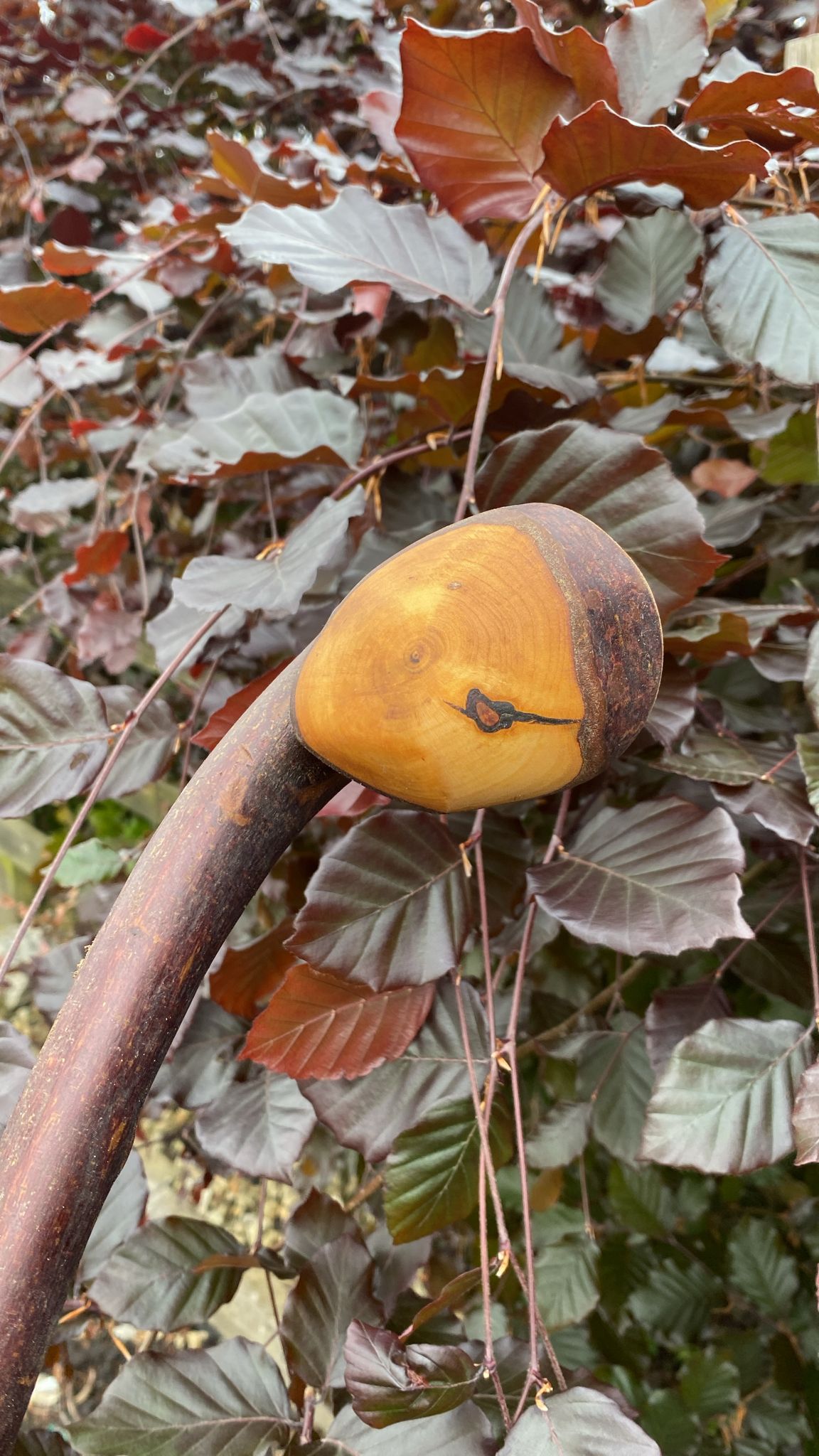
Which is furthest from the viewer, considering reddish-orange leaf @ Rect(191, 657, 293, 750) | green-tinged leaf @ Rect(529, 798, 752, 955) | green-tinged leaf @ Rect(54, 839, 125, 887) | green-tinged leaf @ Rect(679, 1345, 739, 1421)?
green-tinged leaf @ Rect(679, 1345, 739, 1421)

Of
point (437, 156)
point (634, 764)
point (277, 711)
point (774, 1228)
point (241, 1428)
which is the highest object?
point (437, 156)

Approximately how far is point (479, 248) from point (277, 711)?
36cm

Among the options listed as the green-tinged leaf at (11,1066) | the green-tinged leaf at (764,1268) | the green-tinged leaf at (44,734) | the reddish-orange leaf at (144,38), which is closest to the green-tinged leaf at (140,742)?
the green-tinged leaf at (44,734)

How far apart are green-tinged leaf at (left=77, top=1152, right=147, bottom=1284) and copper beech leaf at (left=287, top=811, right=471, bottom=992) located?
215 millimetres

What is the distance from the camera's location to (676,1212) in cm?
86

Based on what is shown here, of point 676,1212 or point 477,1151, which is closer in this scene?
point 477,1151

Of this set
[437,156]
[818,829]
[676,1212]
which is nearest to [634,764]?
[818,829]

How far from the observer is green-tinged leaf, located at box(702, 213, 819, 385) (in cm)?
42

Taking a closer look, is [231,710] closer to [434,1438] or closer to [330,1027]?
[330,1027]

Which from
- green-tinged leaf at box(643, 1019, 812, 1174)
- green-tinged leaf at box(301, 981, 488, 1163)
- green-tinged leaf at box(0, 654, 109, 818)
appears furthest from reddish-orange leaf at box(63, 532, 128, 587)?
green-tinged leaf at box(643, 1019, 812, 1174)

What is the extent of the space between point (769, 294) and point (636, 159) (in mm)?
96

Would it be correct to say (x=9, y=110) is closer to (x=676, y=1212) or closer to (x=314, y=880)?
(x=314, y=880)

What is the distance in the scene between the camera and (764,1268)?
2.69 feet

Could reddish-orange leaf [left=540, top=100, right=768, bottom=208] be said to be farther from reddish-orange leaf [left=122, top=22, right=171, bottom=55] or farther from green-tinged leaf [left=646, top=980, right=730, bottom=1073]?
reddish-orange leaf [left=122, top=22, right=171, bottom=55]
